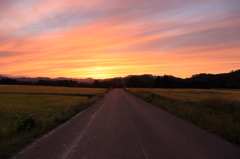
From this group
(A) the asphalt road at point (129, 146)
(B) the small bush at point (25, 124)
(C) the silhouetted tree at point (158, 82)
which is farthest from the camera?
(C) the silhouetted tree at point (158, 82)

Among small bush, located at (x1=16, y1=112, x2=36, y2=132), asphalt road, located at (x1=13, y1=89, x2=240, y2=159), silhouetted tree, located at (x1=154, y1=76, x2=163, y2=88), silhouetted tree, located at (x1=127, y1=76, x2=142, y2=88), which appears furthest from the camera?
silhouetted tree, located at (x1=127, y1=76, x2=142, y2=88)

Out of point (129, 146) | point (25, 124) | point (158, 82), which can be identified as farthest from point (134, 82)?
point (129, 146)

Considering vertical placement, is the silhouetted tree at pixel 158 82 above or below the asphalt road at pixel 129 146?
above

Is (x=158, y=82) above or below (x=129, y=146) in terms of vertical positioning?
above

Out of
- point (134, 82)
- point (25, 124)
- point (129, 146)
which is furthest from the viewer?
point (134, 82)

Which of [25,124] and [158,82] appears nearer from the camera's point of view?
[25,124]

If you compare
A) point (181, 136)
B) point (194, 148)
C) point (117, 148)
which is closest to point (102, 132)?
point (117, 148)

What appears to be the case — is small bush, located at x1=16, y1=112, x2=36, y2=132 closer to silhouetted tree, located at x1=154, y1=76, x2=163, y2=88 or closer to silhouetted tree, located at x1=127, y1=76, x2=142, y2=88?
silhouetted tree, located at x1=154, y1=76, x2=163, y2=88

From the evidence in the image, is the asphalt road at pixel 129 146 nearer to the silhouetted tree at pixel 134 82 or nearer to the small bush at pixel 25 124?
the small bush at pixel 25 124

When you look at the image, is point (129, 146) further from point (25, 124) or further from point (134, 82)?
point (134, 82)

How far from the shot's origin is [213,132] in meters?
8.01

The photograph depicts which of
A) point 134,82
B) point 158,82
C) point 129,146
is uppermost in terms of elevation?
point 134,82

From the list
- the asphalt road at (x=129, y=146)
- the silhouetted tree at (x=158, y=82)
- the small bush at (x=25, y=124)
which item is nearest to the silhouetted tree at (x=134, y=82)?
the silhouetted tree at (x=158, y=82)

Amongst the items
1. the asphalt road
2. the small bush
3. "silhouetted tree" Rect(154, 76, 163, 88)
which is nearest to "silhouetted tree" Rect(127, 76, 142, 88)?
"silhouetted tree" Rect(154, 76, 163, 88)
